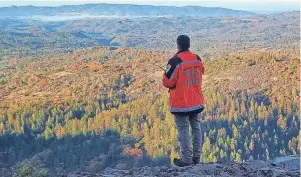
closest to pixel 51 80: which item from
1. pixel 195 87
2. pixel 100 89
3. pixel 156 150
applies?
pixel 100 89

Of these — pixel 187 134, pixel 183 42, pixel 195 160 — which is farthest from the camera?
pixel 195 160

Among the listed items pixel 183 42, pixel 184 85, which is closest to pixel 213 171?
pixel 184 85

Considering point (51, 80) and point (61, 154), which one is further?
point (51, 80)

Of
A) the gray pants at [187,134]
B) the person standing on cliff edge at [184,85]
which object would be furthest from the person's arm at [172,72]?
the gray pants at [187,134]

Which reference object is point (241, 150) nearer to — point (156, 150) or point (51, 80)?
point (156, 150)

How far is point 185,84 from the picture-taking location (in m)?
7.88

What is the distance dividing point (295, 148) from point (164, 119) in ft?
43.6

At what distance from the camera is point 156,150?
40719mm

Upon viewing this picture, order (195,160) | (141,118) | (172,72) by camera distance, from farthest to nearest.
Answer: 1. (141,118)
2. (195,160)
3. (172,72)

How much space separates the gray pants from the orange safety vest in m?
0.20

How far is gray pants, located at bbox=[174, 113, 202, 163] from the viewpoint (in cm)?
810

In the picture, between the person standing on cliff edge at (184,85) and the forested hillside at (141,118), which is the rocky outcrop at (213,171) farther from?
the forested hillside at (141,118)

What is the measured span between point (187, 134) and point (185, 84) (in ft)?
2.71

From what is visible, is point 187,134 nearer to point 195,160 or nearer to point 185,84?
point 195,160
